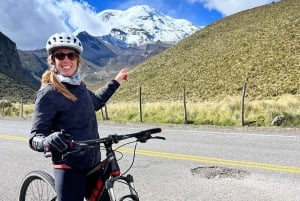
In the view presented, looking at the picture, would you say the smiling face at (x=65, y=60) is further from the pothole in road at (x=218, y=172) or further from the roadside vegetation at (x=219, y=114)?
the roadside vegetation at (x=219, y=114)

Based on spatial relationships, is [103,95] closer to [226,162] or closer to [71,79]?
[71,79]

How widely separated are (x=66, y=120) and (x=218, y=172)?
4.74 m

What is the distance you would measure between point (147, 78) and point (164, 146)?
58073 mm

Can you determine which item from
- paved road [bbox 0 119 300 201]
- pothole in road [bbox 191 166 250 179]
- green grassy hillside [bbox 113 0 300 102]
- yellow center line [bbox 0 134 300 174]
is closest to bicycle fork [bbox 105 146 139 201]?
paved road [bbox 0 119 300 201]

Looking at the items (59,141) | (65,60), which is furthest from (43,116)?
(59,141)

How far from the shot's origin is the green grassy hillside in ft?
169

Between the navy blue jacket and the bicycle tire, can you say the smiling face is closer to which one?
the navy blue jacket

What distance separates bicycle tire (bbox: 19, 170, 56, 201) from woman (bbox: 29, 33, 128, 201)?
402mm

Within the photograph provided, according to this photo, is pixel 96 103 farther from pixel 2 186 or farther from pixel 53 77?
pixel 2 186

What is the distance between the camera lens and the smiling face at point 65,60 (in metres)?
3.45

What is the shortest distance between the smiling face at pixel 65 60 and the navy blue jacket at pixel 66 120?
107 mm

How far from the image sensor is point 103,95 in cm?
405

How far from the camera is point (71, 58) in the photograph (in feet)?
11.4

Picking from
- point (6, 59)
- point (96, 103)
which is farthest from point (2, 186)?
point (6, 59)
